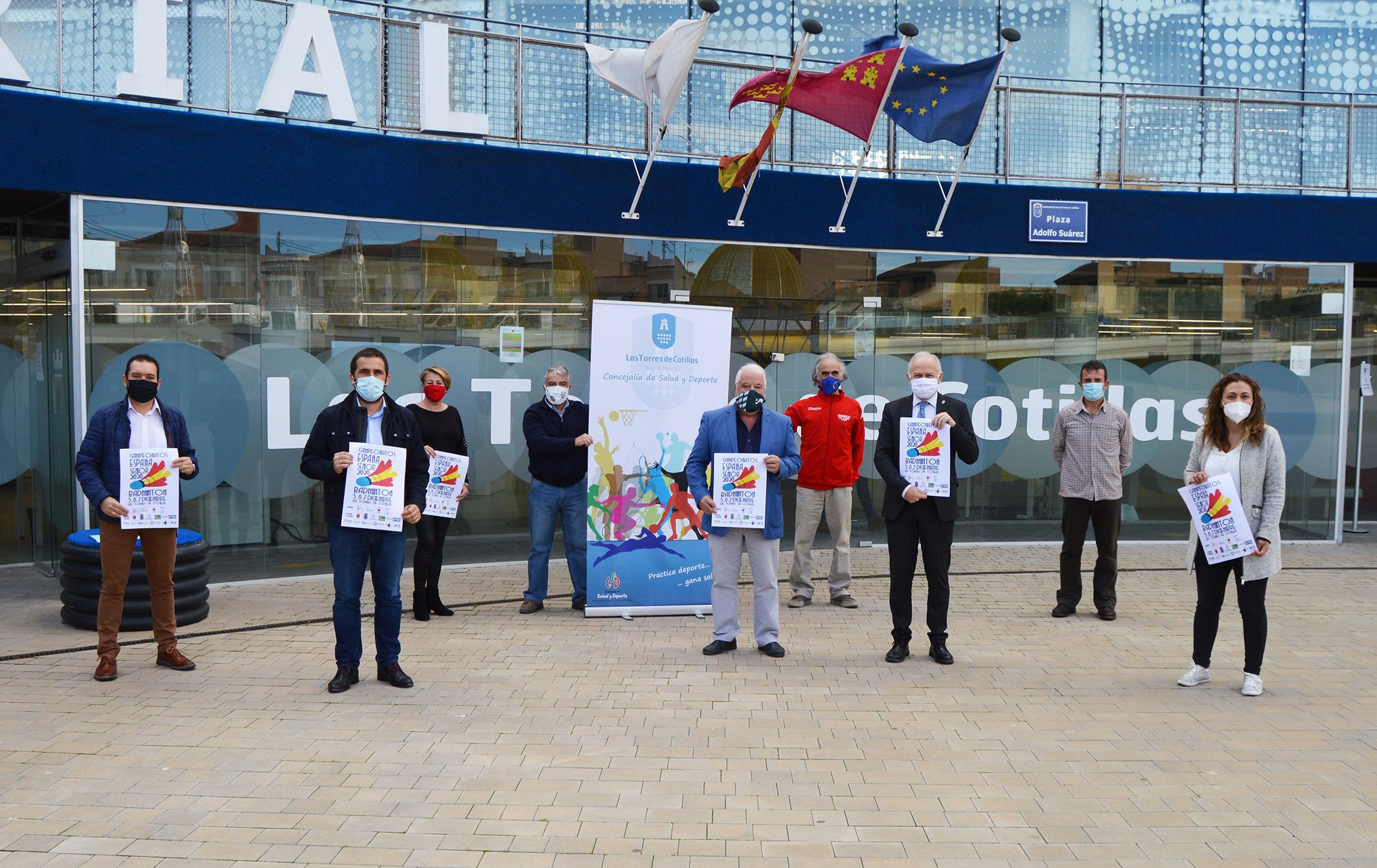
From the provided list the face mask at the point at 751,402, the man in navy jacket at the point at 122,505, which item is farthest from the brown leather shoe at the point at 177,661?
the face mask at the point at 751,402

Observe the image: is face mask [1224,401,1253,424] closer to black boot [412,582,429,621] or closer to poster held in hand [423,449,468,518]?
poster held in hand [423,449,468,518]

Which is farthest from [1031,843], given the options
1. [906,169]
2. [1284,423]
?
[1284,423]

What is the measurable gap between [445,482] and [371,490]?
1.95 m

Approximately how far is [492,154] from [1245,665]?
7.49 m

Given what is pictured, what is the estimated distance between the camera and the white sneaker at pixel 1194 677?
6.78 metres

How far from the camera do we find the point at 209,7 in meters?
9.73

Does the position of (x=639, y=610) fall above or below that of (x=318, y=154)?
below

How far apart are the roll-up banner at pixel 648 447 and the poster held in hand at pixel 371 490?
2.21 meters

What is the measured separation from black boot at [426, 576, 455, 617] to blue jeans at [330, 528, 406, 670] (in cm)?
191

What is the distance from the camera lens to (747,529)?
741 centimetres

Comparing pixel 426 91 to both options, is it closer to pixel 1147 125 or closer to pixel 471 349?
pixel 471 349

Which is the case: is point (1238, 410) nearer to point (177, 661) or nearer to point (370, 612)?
point (370, 612)

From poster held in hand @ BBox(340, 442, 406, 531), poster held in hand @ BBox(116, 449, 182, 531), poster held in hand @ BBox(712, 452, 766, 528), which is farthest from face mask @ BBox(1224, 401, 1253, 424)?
poster held in hand @ BBox(116, 449, 182, 531)

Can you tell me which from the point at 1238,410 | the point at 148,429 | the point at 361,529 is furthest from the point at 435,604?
the point at 1238,410
